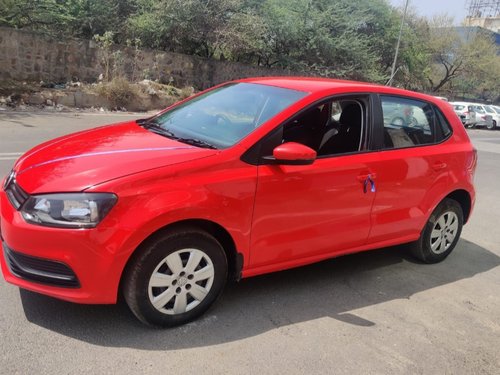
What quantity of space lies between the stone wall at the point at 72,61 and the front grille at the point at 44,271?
50.3 feet

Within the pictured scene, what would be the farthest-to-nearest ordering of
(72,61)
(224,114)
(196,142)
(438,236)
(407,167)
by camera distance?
(72,61)
(438,236)
(407,167)
(224,114)
(196,142)

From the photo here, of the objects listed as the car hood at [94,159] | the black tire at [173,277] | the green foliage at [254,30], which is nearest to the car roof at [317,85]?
the car hood at [94,159]

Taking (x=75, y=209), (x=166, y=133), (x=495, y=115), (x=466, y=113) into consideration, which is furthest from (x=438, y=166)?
(x=495, y=115)

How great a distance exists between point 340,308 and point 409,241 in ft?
3.96

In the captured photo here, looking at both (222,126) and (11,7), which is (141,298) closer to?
(222,126)

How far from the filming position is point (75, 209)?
2.85 meters

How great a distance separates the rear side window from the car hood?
5.79 ft

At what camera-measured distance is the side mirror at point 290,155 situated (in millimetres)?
3361

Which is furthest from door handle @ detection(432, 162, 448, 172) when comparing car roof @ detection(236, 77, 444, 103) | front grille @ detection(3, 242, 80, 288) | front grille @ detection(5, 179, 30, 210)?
front grille @ detection(5, 179, 30, 210)

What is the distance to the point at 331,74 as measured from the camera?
27078mm

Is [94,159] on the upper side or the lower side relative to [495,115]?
Result: upper

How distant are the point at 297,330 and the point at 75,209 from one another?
5.51 feet

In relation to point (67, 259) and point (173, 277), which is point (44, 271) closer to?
point (67, 259)

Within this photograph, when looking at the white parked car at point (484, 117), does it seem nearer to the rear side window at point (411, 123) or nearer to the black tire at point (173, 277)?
the rear side window at point (411, 123)
